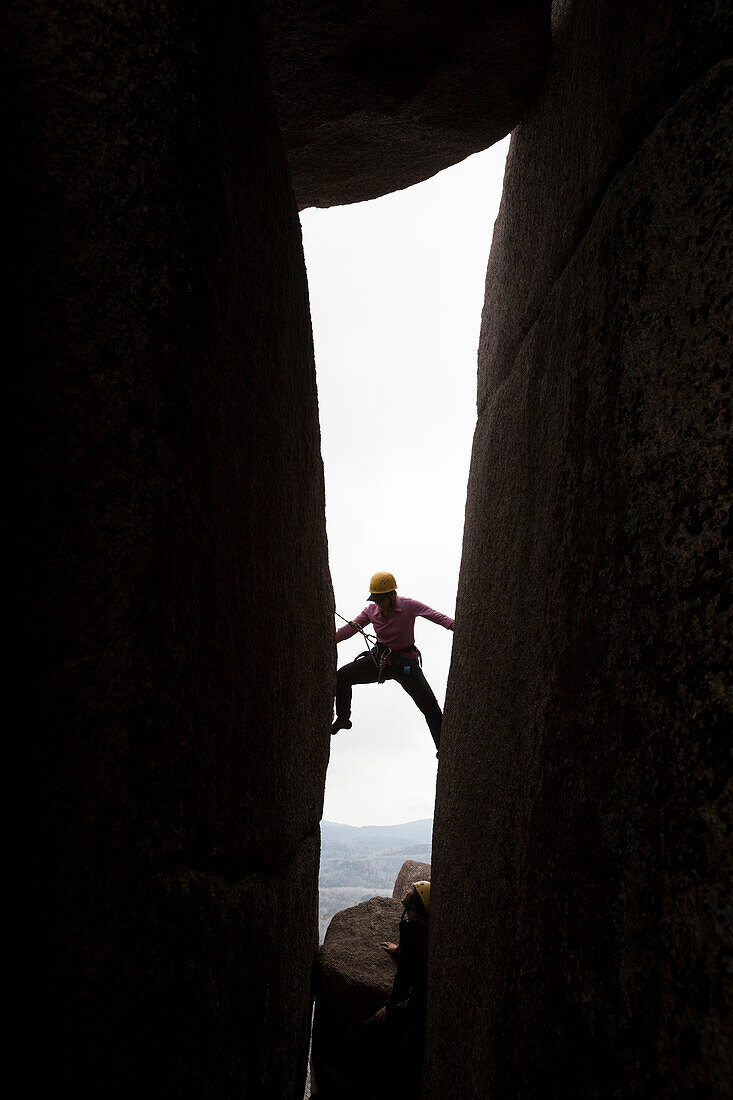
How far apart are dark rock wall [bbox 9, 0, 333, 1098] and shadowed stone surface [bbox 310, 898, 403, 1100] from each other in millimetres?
2618

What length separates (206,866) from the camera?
59.0 inches

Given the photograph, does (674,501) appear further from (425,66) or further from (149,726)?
(425,66)

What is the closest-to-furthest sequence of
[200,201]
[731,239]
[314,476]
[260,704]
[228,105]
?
[731,239]
[200,201]
[228,105]
[260,704]
[314,476]

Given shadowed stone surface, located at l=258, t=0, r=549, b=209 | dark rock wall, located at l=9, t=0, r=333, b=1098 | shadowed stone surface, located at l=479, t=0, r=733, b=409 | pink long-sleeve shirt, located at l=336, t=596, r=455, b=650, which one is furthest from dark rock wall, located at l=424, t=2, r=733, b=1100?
pink long-sleeve shirt, located at l=336, t=596, r=455, b=650

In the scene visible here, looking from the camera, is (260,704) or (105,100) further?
(260,704)

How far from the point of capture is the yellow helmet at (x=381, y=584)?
5.93m

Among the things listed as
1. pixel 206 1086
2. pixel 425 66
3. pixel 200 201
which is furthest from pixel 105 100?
pixel 206 1086

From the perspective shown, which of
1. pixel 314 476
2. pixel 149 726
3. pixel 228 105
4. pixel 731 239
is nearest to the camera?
pixel 731 239

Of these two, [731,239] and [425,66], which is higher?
[425,66]

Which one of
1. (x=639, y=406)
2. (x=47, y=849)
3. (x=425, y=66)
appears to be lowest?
(x=47, y=849)

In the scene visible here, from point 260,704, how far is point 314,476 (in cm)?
103

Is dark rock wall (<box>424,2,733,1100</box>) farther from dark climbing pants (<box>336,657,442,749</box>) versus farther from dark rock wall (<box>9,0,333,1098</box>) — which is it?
dark climbing pants (<box>336,657,442,749</box>)

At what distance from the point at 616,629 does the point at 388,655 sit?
15.4 ft

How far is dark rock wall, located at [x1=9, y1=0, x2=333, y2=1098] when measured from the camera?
119 centimetres
